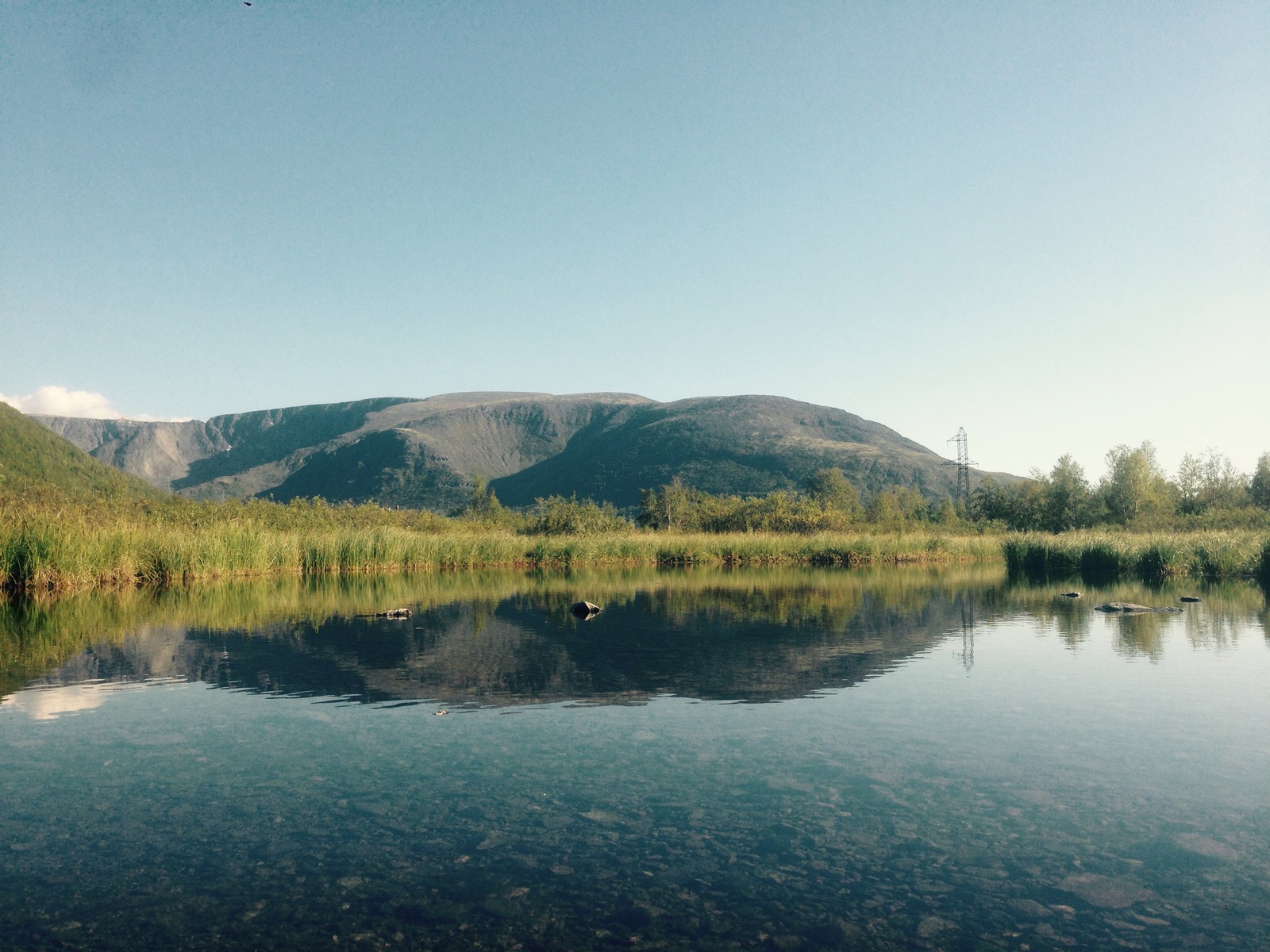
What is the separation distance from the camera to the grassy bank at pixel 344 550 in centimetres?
2552

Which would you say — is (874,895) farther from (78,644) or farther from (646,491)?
(646,491)

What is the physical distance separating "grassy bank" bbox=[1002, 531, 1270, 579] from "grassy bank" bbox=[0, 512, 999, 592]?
1147cm

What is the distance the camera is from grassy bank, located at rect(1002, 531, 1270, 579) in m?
37.2

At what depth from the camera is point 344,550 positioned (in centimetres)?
3928

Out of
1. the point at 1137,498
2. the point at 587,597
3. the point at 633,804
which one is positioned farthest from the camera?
the point at 1137,498

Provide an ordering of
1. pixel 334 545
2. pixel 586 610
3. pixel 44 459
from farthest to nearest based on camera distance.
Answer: pixel 44 459
pixel 334 545
pixel 586 610

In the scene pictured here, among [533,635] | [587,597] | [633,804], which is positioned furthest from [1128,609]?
[633,804]

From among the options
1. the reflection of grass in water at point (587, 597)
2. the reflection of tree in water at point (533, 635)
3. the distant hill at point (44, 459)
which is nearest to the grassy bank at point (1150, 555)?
the reflection of grass in water at point (587, 597)

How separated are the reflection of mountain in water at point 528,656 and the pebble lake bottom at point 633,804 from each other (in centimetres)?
13

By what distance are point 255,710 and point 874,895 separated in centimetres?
851

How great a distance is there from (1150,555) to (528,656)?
38.2 m

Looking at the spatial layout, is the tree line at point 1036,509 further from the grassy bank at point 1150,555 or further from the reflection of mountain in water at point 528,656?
the reflection of mountain in water at point 528,656

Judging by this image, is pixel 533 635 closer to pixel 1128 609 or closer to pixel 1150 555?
pixel 1128 609

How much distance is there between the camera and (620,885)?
17.8ft
